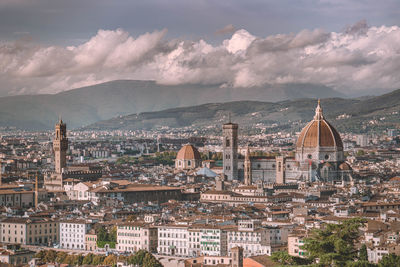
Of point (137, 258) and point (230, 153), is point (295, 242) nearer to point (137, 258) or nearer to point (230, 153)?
point (137, 258)

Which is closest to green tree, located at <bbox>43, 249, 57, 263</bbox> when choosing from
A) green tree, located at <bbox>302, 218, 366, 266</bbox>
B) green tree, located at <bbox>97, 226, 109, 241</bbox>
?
green tree, located at <bbox>97, 226, 109, 241</bbox>

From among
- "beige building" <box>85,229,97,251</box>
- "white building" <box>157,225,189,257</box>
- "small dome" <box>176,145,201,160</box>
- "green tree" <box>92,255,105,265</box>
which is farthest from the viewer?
"small dome" <box>176,145,201,160</box>

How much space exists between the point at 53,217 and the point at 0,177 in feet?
120

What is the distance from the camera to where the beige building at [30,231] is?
220ft

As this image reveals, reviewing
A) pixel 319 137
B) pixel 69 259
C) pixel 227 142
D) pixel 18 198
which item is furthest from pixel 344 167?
pixel 69 259

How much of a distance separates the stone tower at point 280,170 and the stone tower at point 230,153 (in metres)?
5.83

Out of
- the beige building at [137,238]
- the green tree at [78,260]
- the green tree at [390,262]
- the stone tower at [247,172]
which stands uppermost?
the stone tower at [247,172]

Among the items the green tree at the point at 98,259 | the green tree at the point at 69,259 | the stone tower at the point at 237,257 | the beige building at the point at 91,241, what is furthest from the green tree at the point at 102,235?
the stone tower at the point at 237,257

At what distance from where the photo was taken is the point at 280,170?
364 feet

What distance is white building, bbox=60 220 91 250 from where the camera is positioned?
217 feet

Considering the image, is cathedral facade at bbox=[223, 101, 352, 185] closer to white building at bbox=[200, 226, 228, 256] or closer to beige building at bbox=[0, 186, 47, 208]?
beige building at bbox=[0, 186, 47, 208]

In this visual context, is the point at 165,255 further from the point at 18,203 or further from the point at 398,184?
the point at 398,184

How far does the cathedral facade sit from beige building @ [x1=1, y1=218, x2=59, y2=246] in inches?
1681

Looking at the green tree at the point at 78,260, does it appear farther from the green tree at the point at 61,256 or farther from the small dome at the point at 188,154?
the small dome at the point at 188,154
